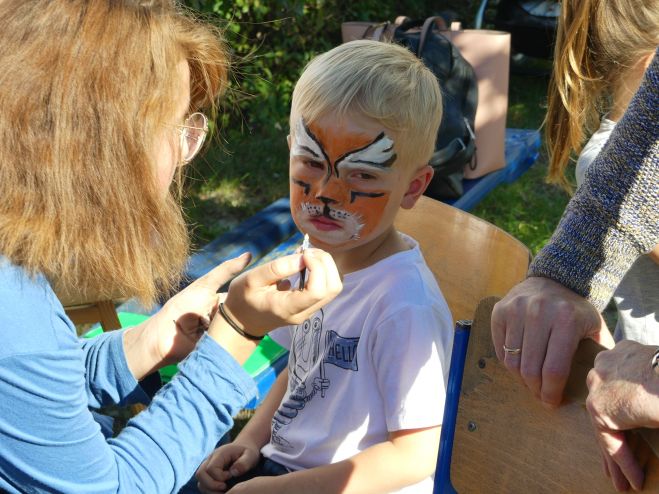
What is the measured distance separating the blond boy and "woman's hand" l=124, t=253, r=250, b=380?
0.70ft

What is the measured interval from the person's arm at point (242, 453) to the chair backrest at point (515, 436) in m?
0.57

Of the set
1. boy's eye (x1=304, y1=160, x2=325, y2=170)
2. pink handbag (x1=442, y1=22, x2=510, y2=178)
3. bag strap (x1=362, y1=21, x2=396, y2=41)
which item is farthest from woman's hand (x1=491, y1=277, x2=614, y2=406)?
pink handbag (x1=442, y1=22, x2=510, y2=178)

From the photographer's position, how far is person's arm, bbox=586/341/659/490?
894 mm

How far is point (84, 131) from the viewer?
124cm

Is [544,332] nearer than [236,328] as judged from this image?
Yes

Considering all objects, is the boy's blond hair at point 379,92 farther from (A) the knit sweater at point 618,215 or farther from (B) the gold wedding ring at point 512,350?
(B) the gold wedding ring at point 512,350

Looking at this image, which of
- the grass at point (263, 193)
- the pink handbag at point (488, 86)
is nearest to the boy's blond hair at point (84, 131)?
the pink handbag at point (488, 86)

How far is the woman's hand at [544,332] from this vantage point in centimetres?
104

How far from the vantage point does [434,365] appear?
57.9 inches

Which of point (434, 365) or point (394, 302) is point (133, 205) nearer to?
point (394, 302)

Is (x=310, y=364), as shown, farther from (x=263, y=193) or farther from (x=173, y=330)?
(x=263, y=193)

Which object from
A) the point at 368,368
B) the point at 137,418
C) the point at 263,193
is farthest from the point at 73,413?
the point at 263,193

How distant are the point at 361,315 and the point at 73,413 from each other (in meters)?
0.61

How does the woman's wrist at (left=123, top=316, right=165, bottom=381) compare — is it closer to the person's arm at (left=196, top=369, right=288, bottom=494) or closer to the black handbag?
the person's arm at (left=196, top=369, right=288, bottom=494)
